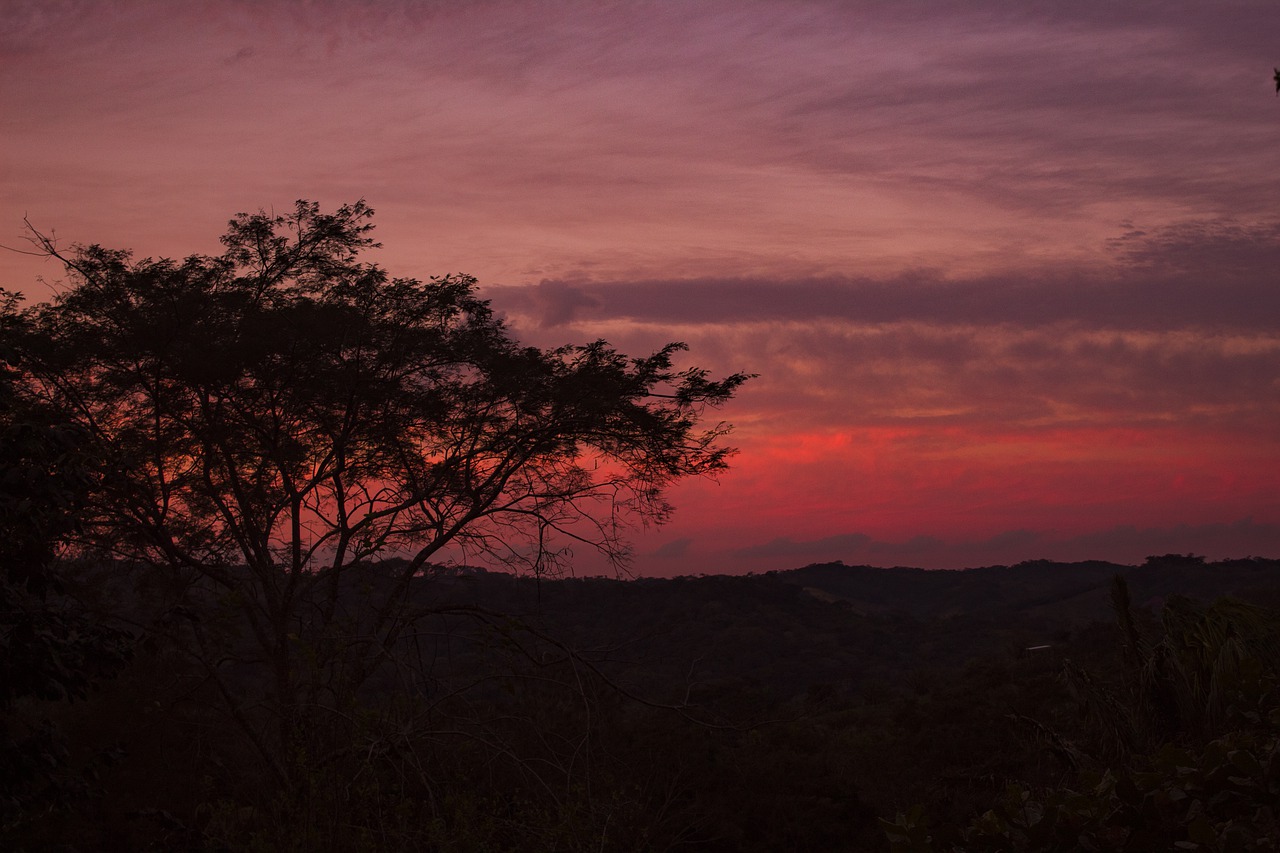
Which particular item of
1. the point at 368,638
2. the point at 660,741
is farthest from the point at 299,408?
the point at 660,741

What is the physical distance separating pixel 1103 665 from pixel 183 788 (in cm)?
2954

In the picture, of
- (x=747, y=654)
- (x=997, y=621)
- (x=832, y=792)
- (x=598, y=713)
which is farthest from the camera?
(x=997, y=621)

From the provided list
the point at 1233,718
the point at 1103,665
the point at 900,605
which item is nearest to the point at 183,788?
the point at 1233,718

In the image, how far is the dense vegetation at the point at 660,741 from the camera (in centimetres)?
620

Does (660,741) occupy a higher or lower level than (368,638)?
lower

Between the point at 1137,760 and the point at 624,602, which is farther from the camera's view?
the point at 624,602

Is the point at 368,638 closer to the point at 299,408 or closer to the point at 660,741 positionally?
the point at 299,408

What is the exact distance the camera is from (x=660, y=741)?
96.6 feet

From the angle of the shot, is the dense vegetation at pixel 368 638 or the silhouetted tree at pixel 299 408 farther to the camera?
the silhouetted tree at pixel 299 408

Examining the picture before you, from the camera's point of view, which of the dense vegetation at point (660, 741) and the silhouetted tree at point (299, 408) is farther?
the silhouetted tree at point (299, 408)

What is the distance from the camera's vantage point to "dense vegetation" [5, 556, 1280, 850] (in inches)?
244

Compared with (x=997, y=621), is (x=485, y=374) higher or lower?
higher

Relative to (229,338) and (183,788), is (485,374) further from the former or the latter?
(183,788)

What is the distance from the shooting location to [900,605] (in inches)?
4149
